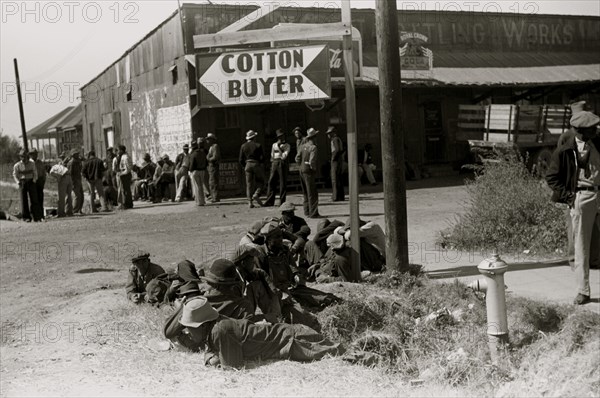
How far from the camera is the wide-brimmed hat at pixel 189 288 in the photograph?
23.8 feet

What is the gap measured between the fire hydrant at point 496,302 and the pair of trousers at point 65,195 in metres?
14.8

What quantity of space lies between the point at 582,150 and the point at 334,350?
324cm

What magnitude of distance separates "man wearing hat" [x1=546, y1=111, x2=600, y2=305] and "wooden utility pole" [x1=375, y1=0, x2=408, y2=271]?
1829 millimetres

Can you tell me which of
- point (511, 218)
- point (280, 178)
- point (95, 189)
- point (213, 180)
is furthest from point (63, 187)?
point (511, 218)

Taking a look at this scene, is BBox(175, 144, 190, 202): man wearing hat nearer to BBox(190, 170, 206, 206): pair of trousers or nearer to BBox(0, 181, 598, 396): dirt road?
BBox(190, 170, 206, 206): pair of trousers

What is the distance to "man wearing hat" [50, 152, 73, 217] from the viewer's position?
1830 centimetres

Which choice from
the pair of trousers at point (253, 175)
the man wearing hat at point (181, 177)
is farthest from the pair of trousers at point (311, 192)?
the man wearing hat at point (181, 177)

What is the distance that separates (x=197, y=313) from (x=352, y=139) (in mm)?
3128

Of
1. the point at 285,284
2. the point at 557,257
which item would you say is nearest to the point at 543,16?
the point at 557,257

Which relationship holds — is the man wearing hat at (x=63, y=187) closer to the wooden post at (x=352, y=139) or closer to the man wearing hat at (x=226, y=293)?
the wooden post at (x=352, y=139)

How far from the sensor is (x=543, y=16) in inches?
1110

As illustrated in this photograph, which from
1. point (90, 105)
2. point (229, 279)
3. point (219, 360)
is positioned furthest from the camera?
point (90, 105)

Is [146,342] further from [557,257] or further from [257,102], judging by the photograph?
[257,102]

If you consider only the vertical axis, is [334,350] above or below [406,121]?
below
